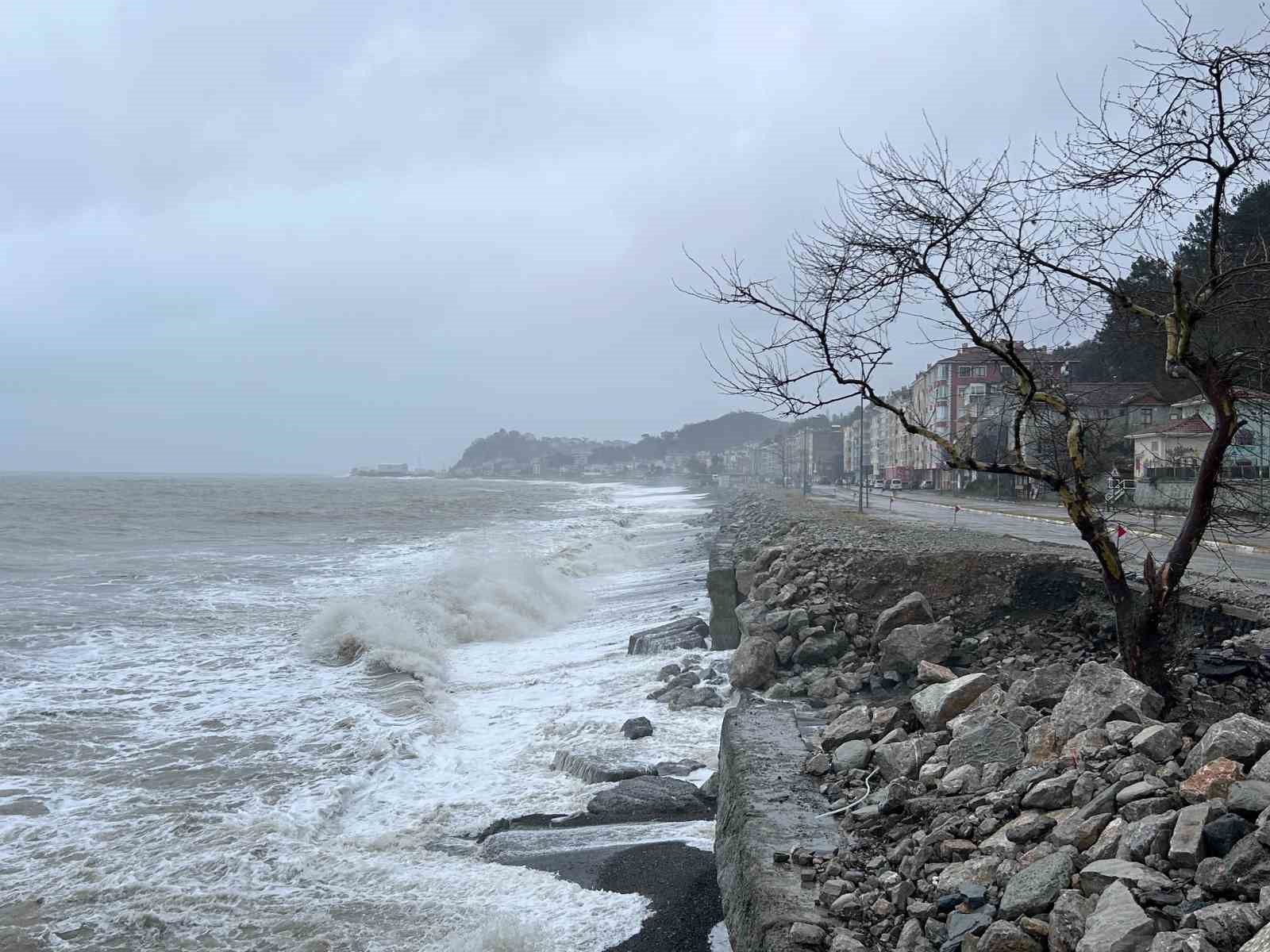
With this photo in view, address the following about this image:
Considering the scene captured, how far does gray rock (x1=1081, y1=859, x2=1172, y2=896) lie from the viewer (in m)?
3.50

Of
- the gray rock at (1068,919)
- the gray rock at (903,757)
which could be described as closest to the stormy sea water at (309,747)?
the gray rock at (903,757)

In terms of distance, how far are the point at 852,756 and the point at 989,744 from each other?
1.13 m

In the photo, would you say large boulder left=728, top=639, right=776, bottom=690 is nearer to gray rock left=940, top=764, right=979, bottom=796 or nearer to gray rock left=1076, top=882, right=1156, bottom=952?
gray rock left=940, top=764, right=979, bottom=796

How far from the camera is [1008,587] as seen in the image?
11.2 meters

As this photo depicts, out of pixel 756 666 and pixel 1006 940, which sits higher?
pixel 1006 940

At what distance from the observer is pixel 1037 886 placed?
151 inches

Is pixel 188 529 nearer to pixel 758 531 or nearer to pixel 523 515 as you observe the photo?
pixel 523 515

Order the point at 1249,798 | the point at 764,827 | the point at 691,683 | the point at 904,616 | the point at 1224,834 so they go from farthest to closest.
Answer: the point at 691,683, the point at 904,616, the point at 764,827, the point at 1249,798, the point at 1224,834

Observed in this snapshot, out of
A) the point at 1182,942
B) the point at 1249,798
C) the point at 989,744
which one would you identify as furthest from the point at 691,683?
the point at 1182,942

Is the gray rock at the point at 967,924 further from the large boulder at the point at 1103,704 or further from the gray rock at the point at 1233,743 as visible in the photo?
the large boulder at the point at 1103,704

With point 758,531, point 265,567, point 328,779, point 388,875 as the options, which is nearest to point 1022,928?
point 388,875

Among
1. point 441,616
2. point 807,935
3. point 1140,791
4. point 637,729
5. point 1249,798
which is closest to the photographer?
point 1249,798

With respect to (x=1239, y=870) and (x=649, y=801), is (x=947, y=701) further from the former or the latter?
(x=1239, y=870)

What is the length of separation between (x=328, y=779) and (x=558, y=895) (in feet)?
12.8
